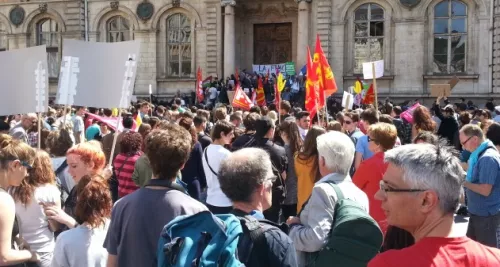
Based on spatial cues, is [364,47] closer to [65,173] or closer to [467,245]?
[65,173]

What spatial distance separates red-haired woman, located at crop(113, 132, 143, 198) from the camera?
6492mm

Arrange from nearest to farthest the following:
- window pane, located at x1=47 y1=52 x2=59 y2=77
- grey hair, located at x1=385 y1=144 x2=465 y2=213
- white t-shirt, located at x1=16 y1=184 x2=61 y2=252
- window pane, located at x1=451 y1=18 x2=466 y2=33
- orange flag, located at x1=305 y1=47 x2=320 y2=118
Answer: grey hair, located at x1=385 y1=144 x2=465 y2=213
white t-shirt, located at x1=16 y1=184 x2=61 y2=252
orange flag, located at x1=305 y1=47 x2=320 y2=118
window pane, located at x1=451 y1=18 x2=466 y2=33
window pane, located at x1=47 y1=52 x2=59 y2=77

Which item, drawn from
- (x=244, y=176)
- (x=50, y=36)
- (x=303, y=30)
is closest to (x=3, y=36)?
(x=50, y=36)

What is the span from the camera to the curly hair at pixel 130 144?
6.58 meters

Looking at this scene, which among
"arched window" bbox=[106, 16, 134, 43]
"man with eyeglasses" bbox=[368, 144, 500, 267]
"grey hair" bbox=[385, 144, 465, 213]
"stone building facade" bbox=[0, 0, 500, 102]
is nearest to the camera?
"man with eyeglasses" bbox=[368, 144, 500, 267]

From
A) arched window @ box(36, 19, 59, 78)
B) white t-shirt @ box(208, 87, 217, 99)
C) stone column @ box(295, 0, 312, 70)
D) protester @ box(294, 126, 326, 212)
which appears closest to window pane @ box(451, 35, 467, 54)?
stone column @ box(295, 0, 312, 70)

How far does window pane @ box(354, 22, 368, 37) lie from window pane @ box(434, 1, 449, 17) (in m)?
2.96

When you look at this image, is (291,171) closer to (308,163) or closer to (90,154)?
(308,163)

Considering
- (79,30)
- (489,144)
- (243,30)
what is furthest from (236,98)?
(79,30)

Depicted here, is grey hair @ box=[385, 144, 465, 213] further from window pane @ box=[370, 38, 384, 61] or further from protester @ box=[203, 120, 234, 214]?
window pane @ box=[370, 38, 384, 61]

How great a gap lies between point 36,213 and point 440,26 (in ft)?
80.3

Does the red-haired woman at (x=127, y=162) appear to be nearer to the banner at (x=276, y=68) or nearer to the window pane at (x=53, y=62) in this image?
the banner at (x=276, y=68)

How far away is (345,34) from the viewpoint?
89.4 ft

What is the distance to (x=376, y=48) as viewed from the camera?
89.2 ft
